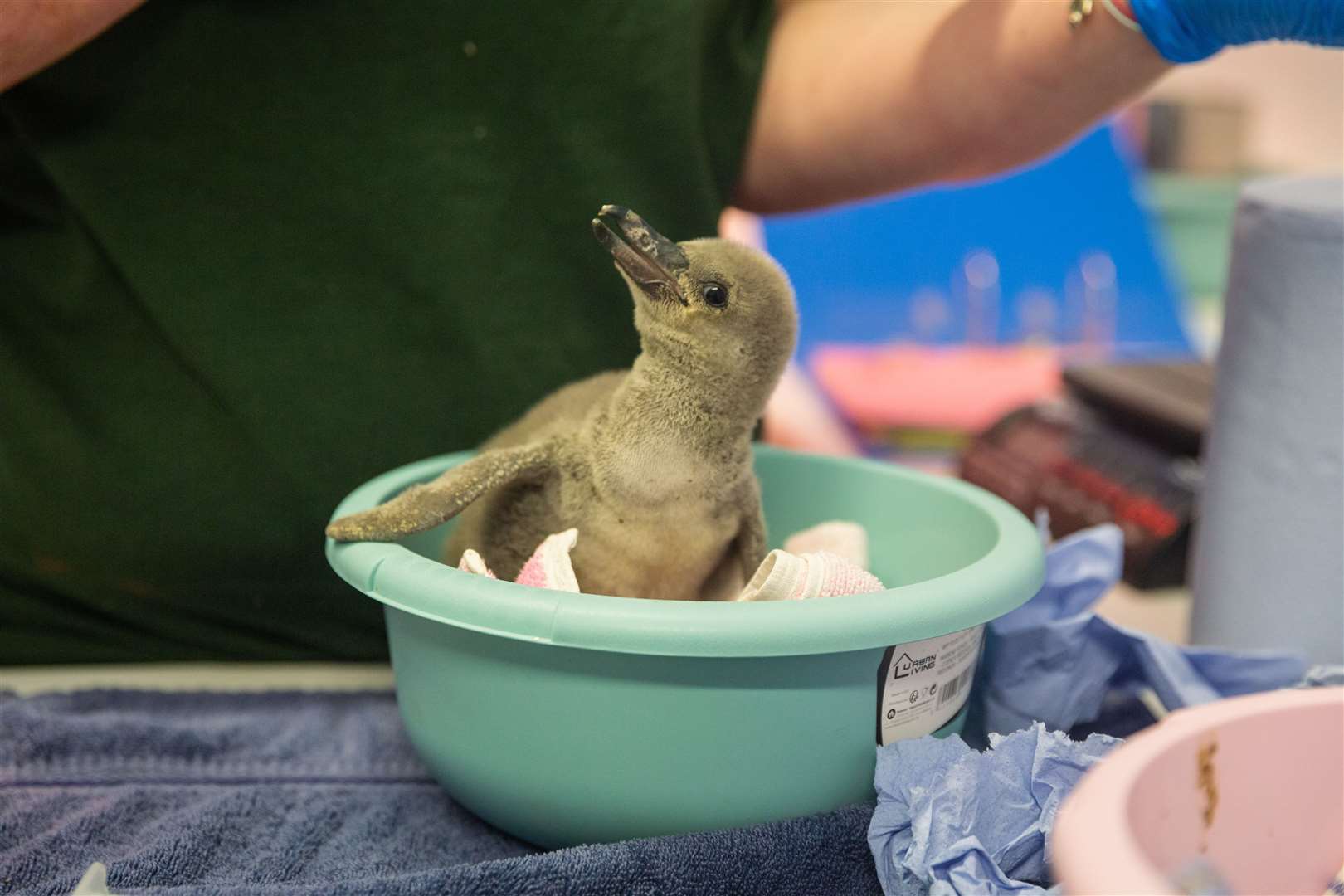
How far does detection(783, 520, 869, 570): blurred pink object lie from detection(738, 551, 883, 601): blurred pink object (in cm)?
9

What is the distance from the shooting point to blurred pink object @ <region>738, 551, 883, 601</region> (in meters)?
0.54

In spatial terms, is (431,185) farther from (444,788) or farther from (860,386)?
(860,386)

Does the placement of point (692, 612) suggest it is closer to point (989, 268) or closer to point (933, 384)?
point (933, 384)

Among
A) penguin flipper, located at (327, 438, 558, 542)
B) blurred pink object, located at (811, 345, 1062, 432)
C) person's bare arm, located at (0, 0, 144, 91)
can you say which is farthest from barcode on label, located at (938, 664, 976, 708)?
blurred pink object, located at (811, 345, 1062, 432)

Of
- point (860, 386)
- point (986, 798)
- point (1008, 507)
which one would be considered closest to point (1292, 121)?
point (860, 386)

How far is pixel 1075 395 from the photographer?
4.42 feet

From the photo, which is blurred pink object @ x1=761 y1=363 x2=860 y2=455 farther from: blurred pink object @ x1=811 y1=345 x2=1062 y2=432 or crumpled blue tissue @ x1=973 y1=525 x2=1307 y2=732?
crumpled blue tissue @ x1=973 y1=525 x2=1307 y2=732

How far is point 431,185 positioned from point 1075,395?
858 millimetres

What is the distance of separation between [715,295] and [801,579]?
148 millimetres

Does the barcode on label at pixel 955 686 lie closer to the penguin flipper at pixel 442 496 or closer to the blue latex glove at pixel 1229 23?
the penguin flipper at pixel 442 496

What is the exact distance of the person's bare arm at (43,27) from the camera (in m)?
0.59

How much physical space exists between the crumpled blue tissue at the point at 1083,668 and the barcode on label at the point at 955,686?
0.07 metres

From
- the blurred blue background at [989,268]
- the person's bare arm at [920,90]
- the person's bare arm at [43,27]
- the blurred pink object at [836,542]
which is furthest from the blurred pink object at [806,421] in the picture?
the person's bare arm at [43,27]

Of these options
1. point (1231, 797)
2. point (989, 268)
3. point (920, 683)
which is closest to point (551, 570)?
point (920, 683)
